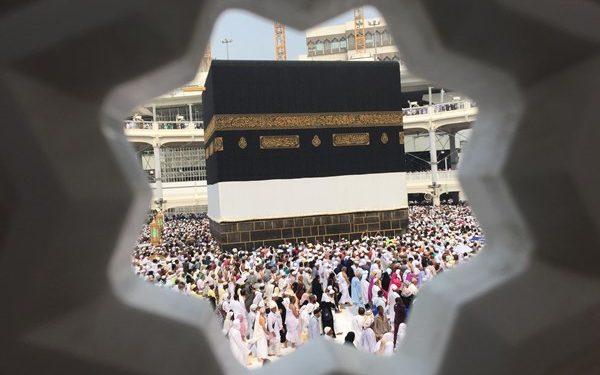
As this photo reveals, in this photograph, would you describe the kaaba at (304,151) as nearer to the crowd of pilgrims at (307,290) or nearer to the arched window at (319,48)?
the crowd of pilgrims at (307,290)

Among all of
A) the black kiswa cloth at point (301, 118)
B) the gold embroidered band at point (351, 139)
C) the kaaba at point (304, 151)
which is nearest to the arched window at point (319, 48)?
the kaaba at point (304, 151)

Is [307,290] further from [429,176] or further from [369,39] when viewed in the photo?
[369,39]

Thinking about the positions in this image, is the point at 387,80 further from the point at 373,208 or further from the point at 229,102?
the point at 229,102

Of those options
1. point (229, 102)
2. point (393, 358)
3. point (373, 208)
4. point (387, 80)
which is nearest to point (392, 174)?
point (373, 208)

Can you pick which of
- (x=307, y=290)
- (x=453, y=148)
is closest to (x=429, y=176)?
(x=453, y=148)

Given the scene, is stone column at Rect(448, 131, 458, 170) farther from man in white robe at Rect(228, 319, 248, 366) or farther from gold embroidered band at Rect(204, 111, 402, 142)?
man in white robe at Rect(228, 319, 248, 366)

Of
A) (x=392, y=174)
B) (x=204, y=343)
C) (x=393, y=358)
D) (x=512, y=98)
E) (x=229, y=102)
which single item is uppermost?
(x=512, y=98)

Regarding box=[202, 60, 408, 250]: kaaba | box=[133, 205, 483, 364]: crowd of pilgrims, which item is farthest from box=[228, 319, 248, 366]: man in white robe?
box=[202, 60, 408, 250]: kaaba
